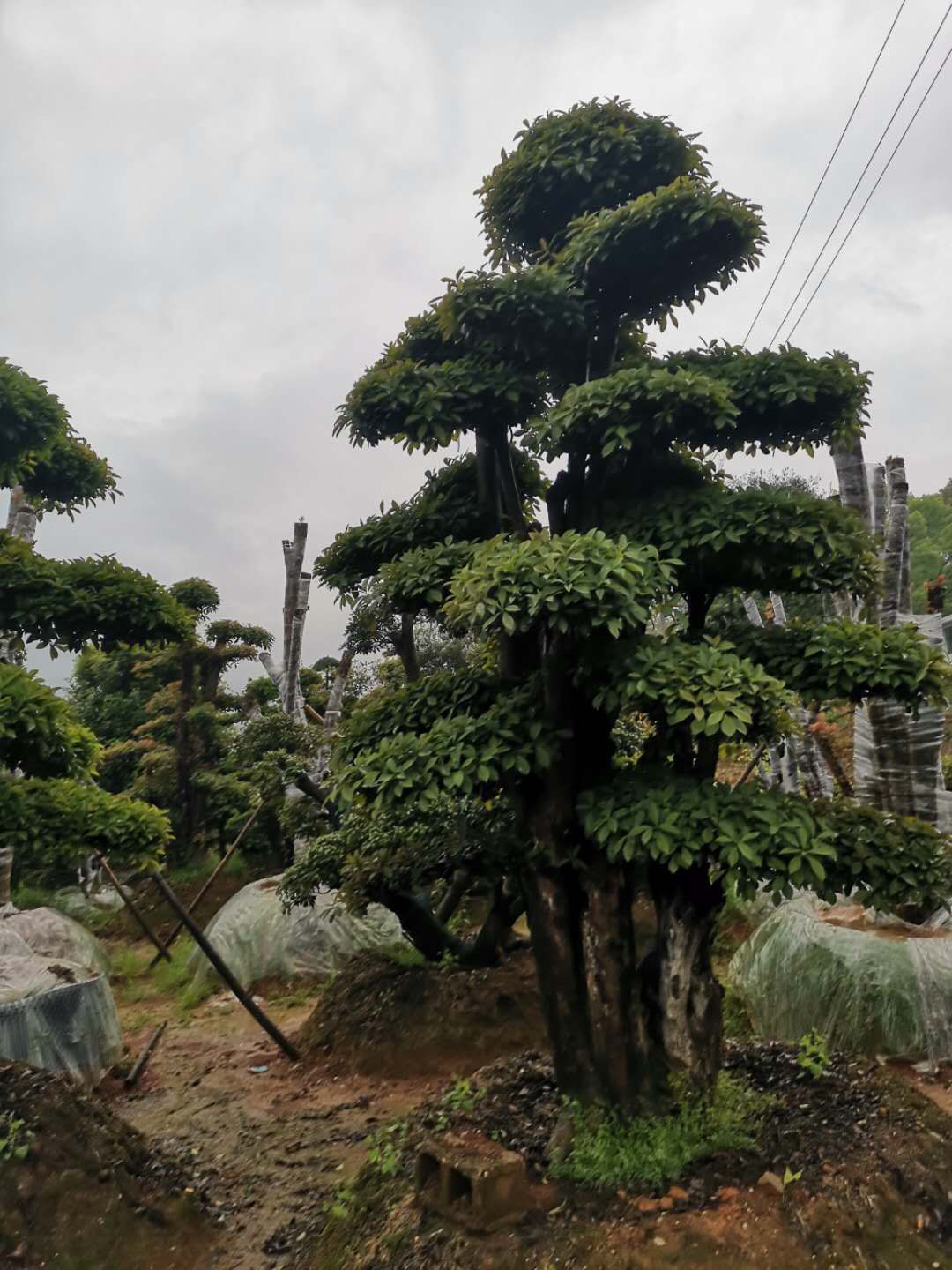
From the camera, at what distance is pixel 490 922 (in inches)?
331

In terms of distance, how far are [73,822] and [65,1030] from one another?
11.4 ft

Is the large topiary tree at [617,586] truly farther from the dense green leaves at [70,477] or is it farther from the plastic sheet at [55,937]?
the plastic sheet at [55,937]

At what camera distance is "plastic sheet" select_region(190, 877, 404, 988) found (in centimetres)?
1066

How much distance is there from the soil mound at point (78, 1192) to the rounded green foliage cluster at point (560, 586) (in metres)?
3.69

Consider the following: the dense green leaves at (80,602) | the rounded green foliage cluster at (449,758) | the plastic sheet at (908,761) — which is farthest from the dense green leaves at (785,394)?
the dense green leaves at (80,602)

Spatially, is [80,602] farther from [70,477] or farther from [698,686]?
[698,686]

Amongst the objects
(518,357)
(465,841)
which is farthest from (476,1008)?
(518,357)

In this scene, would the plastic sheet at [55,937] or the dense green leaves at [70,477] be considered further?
the plastic sheet at [55,937]

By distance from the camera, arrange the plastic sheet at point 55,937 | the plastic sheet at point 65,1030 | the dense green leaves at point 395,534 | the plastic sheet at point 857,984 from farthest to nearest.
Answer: the plastic sheet at point 55,937 → the plastic sheet at point 65,1030 → the plastic sheet at point 857,984 → the dense green leaves at point 395,534

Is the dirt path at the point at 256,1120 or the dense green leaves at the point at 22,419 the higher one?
the dense green leaves at the point at 22,419

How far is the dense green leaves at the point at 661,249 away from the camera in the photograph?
192 inches

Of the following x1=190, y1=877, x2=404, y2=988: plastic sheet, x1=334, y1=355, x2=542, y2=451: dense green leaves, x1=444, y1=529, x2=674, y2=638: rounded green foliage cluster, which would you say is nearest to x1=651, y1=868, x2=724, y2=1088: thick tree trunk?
x1=444, y1=529, x2=674, y2=638: rounded green foliage cluster

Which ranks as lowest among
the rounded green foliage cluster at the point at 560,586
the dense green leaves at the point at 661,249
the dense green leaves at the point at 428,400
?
the rounded green foliage cluster at the point at 560,586

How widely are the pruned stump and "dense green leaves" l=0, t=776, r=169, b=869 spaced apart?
A: 2442mm
